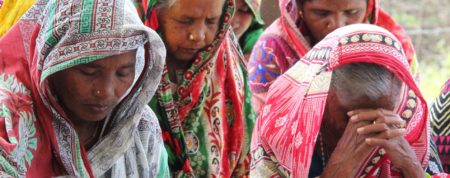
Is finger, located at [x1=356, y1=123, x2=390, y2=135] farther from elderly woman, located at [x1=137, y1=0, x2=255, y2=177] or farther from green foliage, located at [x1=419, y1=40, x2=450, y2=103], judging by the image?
green foliage, located at [x1=419, y1=40, x2=450, y2=103]

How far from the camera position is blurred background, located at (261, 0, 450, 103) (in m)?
11.4

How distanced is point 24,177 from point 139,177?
0.58 meters

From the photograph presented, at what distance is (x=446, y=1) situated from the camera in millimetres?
12117

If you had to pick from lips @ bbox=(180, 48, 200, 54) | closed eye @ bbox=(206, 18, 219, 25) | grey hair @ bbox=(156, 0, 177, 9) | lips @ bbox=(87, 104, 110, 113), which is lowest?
lips @ bbox=(87, 104, 110, 113)

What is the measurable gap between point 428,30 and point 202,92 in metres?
6.82

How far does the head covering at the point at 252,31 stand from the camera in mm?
6625

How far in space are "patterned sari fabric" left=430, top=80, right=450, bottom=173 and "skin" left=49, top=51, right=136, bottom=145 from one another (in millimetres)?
1886

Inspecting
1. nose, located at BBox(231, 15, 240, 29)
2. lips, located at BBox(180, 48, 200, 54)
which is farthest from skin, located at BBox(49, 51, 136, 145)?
nose, located at BBox(231, 15, 240, 29)

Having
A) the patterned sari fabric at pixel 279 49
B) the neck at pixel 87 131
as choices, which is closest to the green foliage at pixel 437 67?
the patterned sari fabric at pixel 279 49

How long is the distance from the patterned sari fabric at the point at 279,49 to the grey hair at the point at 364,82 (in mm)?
1622

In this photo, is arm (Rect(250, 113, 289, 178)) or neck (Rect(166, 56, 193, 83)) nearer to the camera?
arm (Rect(250, 113, 289, 178))

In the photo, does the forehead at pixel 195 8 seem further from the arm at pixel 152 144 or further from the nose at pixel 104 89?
the nose at pixel 104 89

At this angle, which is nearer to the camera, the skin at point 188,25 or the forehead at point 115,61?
the forehead at point 115,61

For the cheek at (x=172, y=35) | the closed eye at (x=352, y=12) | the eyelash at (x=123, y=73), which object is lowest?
the eyelash at (x=123, y=73)
